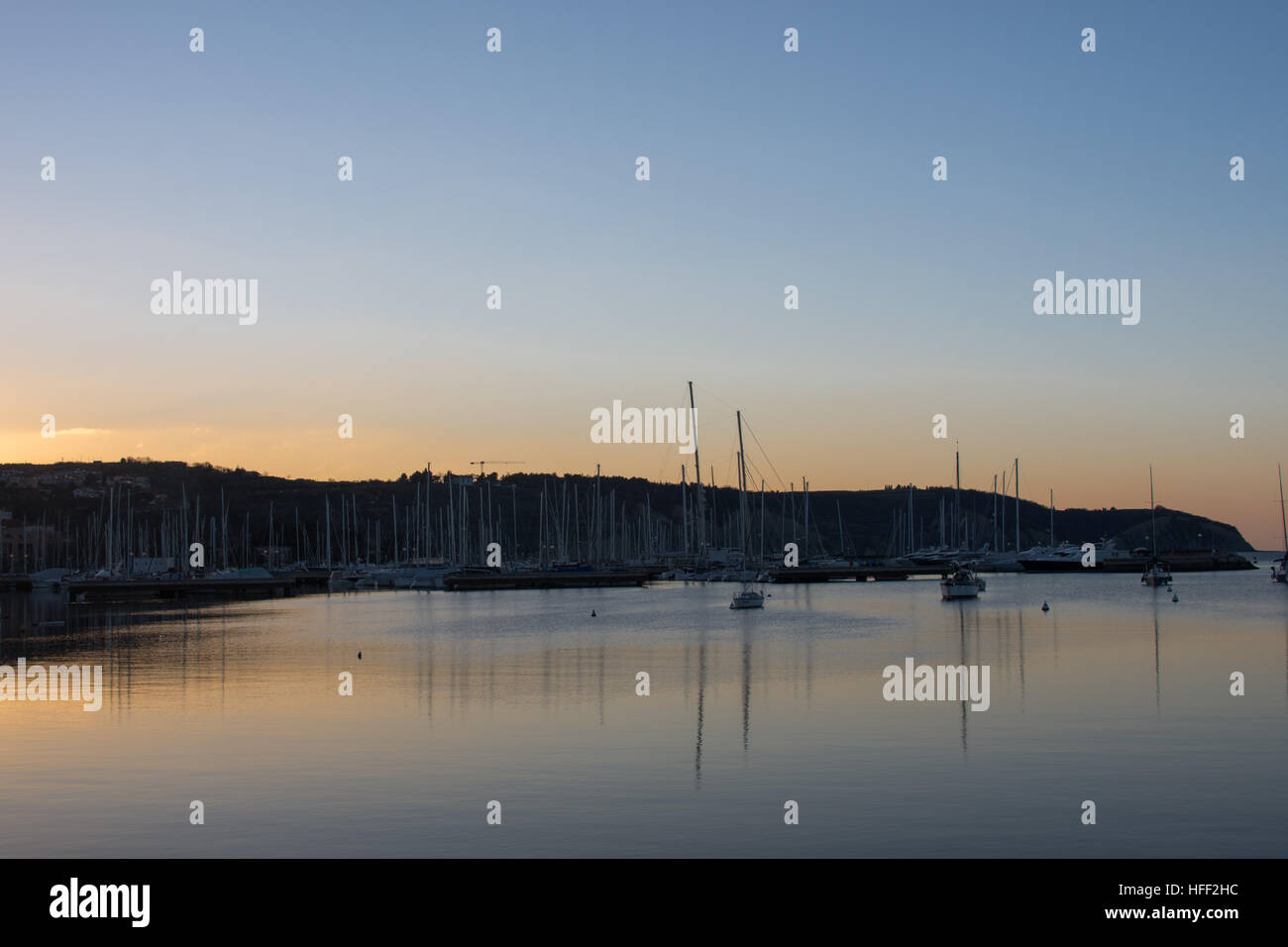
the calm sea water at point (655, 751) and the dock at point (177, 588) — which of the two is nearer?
the calm sea water at point (655, 751)

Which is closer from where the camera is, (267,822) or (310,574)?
(267,822)

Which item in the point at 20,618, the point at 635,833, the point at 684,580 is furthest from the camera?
the point at 684,580

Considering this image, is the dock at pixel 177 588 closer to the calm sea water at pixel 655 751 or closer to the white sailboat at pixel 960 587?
the calm sea water at pixel 655 751

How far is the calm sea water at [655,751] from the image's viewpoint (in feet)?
65.3

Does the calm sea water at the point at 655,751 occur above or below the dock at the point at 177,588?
above

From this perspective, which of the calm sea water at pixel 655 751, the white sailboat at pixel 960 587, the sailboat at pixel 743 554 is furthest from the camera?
the white sailboat at pixel 960 587

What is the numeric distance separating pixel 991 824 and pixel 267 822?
12.4 m

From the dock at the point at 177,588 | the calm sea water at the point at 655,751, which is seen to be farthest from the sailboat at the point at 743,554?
the dock at the point at 177,588

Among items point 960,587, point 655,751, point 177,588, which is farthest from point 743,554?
point 655,751

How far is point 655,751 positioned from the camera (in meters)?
28.0

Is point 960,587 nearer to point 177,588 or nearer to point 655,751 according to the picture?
point 655,751

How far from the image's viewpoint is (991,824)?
20.3 m

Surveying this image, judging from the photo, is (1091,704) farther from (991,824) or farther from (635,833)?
(635,833)
